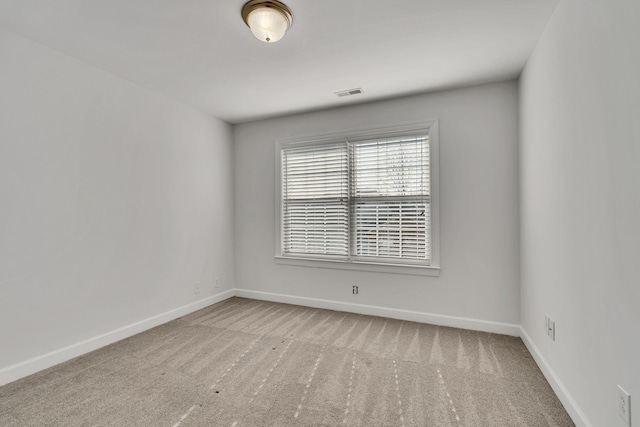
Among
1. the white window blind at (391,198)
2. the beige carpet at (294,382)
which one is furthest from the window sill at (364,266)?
the beige carpet at (294,382)

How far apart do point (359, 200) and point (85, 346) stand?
10.1 ft

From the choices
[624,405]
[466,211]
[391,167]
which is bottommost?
[624,405]

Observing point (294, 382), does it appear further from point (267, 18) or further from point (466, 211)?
point (267, 18)

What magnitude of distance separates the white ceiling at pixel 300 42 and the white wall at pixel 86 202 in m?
0.30

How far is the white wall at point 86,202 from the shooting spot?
7.25 feet

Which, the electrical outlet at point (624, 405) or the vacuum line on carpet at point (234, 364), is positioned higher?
the electrical outlet at point (624, 405)

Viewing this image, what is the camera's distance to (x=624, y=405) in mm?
1265

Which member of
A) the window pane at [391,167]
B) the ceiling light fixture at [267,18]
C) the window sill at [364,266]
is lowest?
the window sill at [364,266]

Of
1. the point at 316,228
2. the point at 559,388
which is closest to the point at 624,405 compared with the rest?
the point at 559,388

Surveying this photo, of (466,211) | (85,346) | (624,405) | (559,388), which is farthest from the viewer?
(466,211)

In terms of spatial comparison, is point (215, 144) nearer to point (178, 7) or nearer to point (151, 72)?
point (151, 72)

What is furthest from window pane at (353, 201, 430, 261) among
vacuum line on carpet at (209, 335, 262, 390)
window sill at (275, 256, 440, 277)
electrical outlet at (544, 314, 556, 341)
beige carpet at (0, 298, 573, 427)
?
vacuum line on carpet at (209, 335, 262, 390)

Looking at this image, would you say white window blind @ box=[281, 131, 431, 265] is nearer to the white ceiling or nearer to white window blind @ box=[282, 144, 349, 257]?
white window blind @ box=[282, 144, 349, 257]

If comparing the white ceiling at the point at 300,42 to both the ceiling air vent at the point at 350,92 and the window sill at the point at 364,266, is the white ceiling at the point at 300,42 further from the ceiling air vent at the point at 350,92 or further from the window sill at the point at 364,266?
the window sill at the point at 364,266
